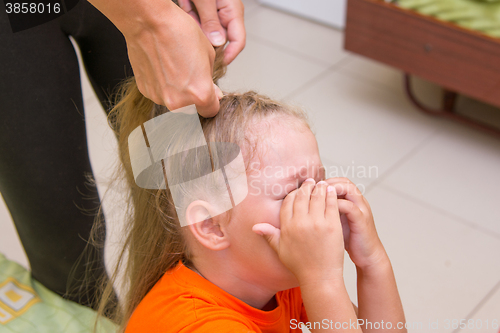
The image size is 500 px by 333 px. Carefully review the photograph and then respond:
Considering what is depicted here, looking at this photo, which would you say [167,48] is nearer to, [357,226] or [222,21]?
[222,21]

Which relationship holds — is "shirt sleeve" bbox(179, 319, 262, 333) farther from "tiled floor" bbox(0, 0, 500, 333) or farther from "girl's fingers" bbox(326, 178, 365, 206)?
"tiled floor" bbox(0, 0, 500, 333)

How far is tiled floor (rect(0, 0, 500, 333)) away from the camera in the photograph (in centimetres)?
149

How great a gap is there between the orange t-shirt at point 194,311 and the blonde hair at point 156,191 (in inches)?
1.6

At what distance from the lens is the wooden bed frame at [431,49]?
5.82 feet

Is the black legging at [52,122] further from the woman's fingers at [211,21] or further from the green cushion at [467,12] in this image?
the green cushion at [467,12]

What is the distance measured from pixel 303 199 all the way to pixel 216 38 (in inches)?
14.0

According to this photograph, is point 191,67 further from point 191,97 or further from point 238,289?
point 238,289

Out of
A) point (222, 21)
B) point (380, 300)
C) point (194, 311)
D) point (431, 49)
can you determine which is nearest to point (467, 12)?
point (431, 49)

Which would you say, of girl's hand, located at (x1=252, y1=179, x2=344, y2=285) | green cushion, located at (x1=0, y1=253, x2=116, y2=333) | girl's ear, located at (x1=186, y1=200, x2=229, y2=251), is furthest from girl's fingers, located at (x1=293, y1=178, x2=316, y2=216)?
green cushion, located at (x1=0, y1=253, x2=116, y2=333)

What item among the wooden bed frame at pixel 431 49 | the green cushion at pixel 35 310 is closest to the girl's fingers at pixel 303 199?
the green cushion at pixel 35 310

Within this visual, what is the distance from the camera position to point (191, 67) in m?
0.68

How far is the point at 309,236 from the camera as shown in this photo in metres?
0.74

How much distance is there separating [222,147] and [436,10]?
1.37 m

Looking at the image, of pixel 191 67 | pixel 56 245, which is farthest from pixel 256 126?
pixel 56 245
